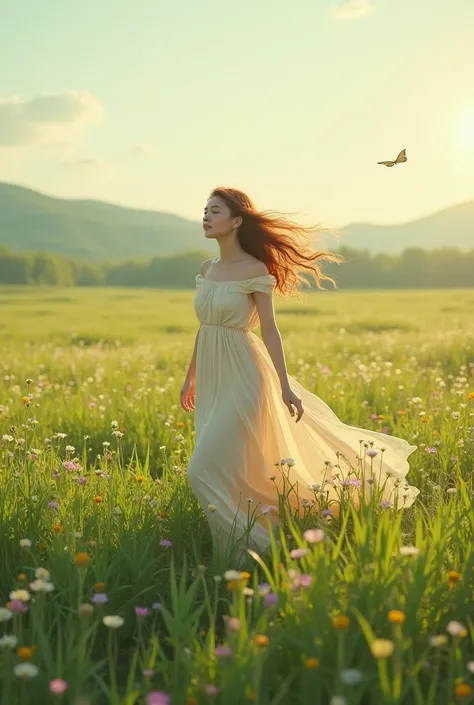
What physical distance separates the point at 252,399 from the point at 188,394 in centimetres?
96

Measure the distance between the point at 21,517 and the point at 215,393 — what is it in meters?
1.60

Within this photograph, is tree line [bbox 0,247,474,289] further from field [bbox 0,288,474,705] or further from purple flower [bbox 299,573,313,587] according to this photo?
purple flower [bbox 299,573,313,587]

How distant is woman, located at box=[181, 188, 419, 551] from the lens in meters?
5.63

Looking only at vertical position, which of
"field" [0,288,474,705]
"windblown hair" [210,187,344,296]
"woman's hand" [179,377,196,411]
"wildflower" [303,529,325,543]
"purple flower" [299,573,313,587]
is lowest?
"field" [0,288,474,705]

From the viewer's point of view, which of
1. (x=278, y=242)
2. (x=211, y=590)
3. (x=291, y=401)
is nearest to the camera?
(x=211, y=590)

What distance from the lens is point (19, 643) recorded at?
394 centimetres

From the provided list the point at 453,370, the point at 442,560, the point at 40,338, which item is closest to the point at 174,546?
the point at 442,560

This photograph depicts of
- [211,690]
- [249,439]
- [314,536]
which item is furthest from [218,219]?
[211,690]

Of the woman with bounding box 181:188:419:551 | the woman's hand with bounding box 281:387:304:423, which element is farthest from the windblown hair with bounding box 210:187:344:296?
the woman's hand with bounding box 281:387:304:423

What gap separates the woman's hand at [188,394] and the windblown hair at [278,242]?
1.01 metres

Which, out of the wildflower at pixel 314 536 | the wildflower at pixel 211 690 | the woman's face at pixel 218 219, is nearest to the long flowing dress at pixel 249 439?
the woman's face at pixel 218 219

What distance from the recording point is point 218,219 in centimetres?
608

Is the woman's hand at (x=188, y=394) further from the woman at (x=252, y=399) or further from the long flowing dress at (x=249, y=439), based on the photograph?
the long flowing dress at (x=249, y=439)

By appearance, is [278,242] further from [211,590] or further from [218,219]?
[211,590]
